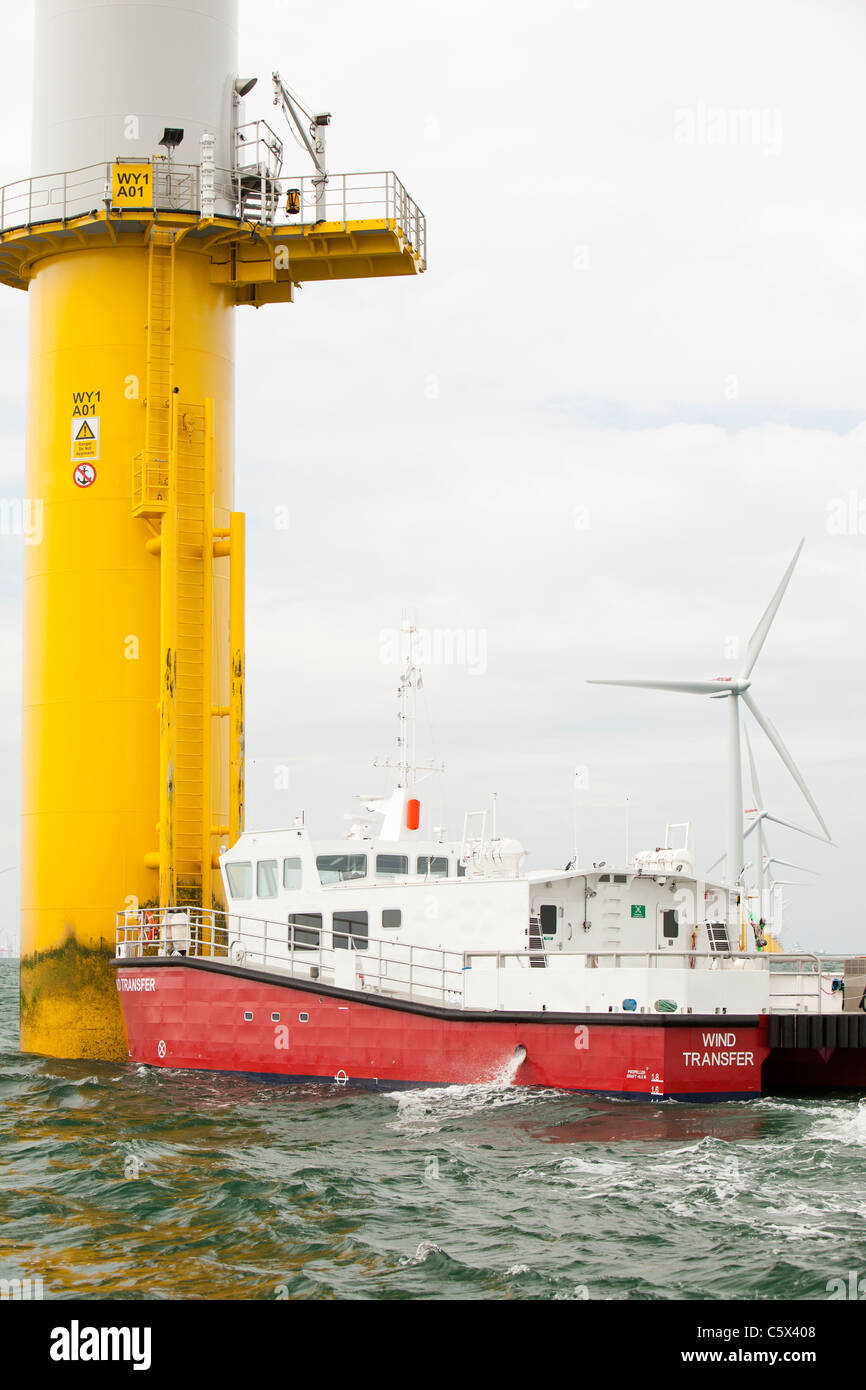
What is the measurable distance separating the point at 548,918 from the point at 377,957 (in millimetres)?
2763

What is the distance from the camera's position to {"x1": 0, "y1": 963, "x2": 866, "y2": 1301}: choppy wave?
36.6 ft

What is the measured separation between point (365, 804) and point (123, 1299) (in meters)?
15.7

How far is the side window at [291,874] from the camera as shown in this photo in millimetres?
23734

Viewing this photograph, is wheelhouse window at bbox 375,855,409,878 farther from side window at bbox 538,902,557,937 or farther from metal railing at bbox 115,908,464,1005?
side window at bbox 538,902,557,937

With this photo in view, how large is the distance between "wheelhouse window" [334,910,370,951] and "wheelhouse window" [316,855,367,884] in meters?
0.79

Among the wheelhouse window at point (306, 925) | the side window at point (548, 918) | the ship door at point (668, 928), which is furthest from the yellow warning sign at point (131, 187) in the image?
the ship door at point (668, 928)

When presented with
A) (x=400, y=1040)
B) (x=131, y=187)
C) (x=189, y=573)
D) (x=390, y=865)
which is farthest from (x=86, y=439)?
(x=400, y=1040)

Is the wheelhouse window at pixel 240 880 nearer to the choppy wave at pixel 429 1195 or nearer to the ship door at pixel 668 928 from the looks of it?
the choppy wave at pixel 429 1195

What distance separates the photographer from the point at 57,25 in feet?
87.0

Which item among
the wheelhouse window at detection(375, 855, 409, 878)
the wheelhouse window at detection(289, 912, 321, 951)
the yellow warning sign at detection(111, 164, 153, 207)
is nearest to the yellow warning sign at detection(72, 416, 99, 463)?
the yellow warning sign at detection(111, 164, 153, 207)

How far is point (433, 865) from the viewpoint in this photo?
24.4 metres

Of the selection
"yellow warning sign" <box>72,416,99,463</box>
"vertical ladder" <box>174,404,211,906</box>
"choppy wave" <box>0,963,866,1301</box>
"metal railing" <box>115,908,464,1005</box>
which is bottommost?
"choppy wave" <box>0,963,866,1301</box>
